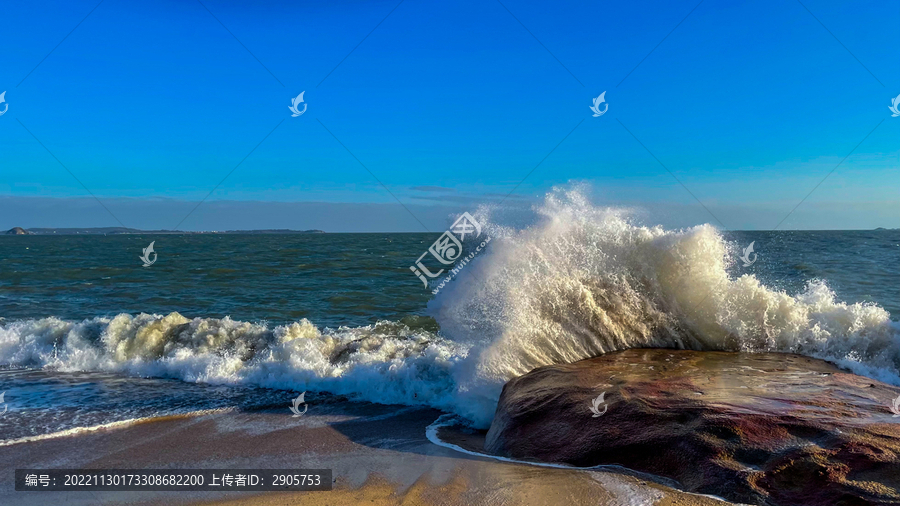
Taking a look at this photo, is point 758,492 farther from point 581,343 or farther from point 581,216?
point 581,216

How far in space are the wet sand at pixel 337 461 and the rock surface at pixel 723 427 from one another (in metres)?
0.27

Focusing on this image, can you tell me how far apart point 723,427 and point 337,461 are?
10.3ft

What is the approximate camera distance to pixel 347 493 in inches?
169

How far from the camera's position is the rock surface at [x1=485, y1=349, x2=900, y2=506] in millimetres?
3607

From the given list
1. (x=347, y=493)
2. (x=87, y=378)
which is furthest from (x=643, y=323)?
(x=87, y=378)

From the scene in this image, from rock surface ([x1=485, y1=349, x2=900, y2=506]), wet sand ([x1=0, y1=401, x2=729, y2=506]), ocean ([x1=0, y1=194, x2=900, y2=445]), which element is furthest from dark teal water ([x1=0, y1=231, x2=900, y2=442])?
rock surface ([x1=485, y1=349, x2=900, y2=506])

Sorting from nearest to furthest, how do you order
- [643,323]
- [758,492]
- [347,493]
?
[758,492] → [347,493] → [643,323]

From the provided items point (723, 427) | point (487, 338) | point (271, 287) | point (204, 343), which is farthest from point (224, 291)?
point (723, 427)

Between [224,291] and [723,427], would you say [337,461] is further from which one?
[224,291]

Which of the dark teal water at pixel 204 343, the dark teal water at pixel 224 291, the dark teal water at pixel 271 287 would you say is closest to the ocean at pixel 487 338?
the dark teal water at pixel 204 343

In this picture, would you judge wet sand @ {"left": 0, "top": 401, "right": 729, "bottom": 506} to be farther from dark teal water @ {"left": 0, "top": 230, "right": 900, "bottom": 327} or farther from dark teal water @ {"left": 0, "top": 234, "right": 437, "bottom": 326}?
dark teal water @ {"left": 0, "top": 234, "right": 437, "bottom": 326}

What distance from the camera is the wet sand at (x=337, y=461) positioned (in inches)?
159

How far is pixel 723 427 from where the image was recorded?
4.19 metres

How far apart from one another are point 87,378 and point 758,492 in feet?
30.1
